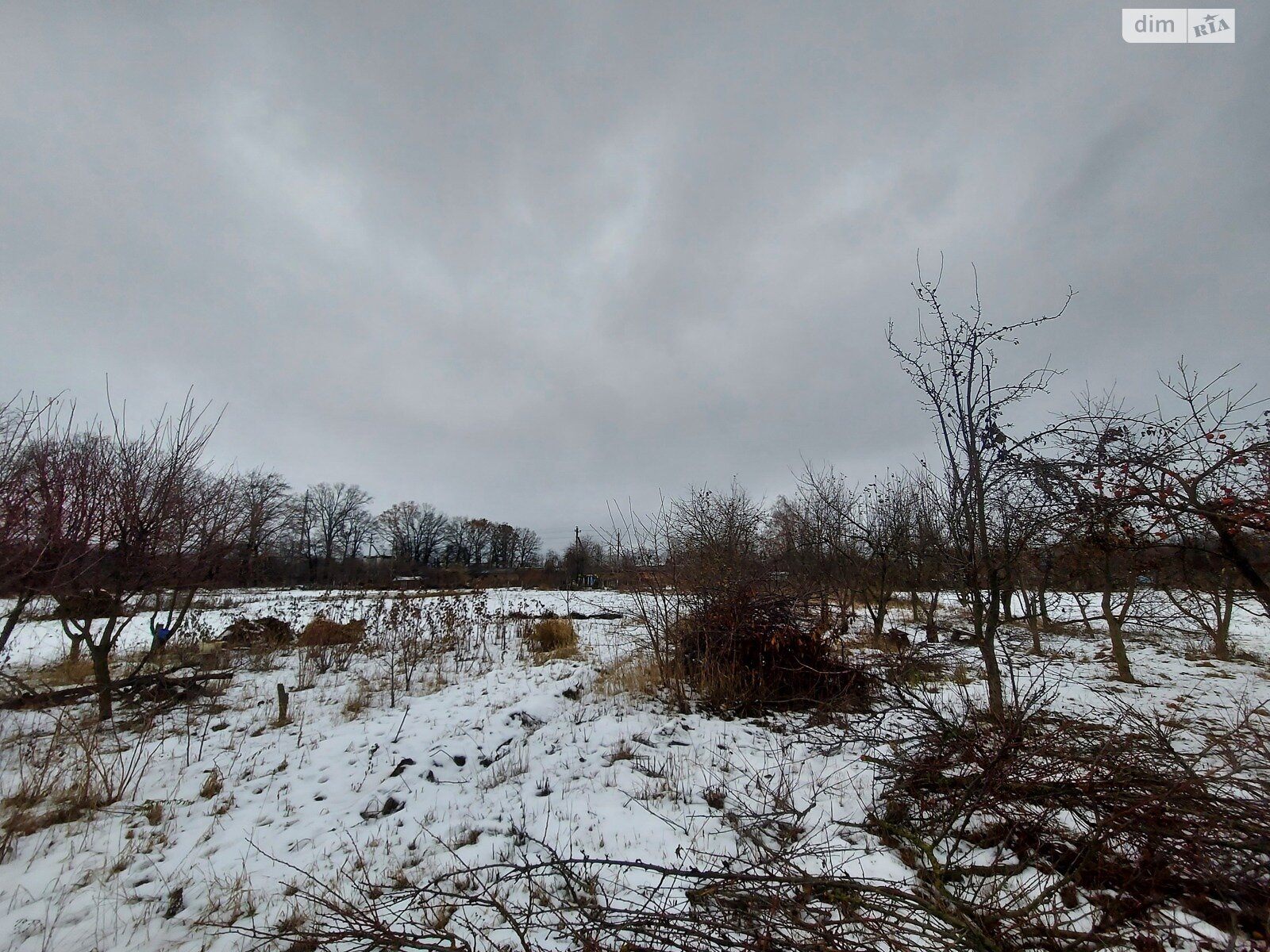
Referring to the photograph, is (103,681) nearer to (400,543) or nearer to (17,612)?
(17,612)

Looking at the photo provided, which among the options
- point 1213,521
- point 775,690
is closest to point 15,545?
point 775,690

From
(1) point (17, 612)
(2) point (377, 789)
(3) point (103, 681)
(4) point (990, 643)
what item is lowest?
(2) point (377, 789)

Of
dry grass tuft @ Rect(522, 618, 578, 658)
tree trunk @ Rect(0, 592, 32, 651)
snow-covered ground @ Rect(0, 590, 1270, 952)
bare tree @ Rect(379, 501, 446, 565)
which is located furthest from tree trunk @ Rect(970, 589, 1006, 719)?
bare tree @ Rect(379, 501, 446, 565)

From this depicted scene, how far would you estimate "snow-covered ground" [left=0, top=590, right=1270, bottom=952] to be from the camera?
9.59 feet

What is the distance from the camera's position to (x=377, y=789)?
167 inches

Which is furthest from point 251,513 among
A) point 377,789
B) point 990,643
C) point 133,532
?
point 990,643

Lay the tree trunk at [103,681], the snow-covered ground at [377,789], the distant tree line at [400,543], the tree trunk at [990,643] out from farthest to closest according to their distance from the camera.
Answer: the distant tree line at [400,543]
the tree trunk at [103,681]
the tree trunk at [990,643]
the snow-covered ground at [377,789]

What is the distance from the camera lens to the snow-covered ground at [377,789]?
115 inches

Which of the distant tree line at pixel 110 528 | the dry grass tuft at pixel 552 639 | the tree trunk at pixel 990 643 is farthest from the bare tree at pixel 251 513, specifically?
the tree trunk at pixel 990 643

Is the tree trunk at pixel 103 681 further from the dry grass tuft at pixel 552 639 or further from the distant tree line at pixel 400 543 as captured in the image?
the distant tree line at pixel 400 543

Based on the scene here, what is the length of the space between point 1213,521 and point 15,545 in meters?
8.16

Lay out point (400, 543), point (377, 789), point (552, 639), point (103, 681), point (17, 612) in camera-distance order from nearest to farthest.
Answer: point (377, 789) < point (17, 612) < point (103, 681) < point (552, 639) < point (400, 543)

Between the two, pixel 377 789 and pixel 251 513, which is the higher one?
pixel 251 513

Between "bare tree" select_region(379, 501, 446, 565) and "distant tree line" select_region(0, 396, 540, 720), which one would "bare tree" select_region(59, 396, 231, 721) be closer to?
"distant tree line" select_region(0, 396, 540, 720)
